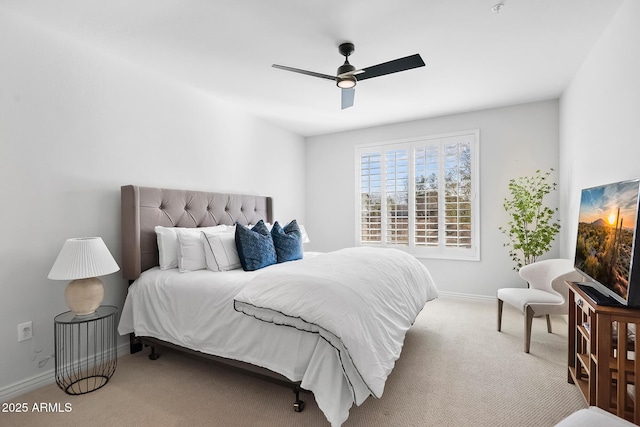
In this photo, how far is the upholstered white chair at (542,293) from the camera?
102 inches

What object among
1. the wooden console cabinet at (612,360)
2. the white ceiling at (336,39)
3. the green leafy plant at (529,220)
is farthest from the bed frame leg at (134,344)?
the green leafy plant at (529,220)

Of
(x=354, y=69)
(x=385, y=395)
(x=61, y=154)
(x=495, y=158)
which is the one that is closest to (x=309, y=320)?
(x=385, y=395)

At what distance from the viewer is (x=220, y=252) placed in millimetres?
2715

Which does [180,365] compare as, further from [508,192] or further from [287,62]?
[508,192]

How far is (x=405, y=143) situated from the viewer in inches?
183

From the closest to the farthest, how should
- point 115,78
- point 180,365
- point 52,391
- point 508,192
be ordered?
point 52,391 < point 180,365 < point 115,78 < point 508,192

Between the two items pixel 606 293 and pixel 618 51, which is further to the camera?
pixel 618 51

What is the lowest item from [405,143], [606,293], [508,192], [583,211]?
[606,293]

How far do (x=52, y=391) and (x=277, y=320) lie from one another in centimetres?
172

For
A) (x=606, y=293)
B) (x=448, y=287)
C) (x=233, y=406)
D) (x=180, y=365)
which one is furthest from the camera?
(x=448, y=287)

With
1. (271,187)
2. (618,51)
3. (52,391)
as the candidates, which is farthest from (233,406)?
(618,51)

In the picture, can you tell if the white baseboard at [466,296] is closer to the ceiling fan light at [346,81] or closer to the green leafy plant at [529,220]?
the green leafy plant at [529,220]

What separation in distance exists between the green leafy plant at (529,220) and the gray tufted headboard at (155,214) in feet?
10.8

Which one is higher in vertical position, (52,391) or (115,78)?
(115,78)
